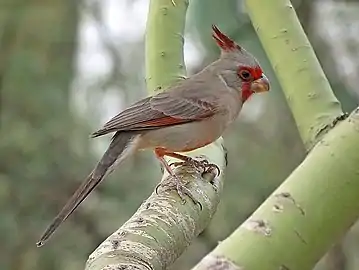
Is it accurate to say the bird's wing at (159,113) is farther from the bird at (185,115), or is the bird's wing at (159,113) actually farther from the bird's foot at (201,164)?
the bird's foot at (201,164)

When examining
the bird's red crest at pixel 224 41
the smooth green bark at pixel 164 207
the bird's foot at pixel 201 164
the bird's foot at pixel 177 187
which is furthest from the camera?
the bird's red crest at pixel 224 41

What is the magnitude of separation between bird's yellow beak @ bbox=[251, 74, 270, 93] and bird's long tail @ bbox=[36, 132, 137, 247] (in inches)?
14.1

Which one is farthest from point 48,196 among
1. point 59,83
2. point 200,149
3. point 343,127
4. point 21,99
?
point 343,127

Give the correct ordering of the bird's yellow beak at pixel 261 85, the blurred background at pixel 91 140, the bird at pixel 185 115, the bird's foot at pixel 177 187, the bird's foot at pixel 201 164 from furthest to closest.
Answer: the blurred background at pixel 91 140, the bird's yellow beak at pixel 261 85, the bird at pixel 185 115, the bird's foot at pixel 201 164, the bird's foot at pixel 177 187

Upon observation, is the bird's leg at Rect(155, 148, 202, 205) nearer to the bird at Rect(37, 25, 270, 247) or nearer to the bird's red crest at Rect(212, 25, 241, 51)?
the bird at Rect(37, 25, 270, 247)

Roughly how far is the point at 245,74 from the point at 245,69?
0.02 metres

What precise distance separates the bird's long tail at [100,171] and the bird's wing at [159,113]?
0.02 metres

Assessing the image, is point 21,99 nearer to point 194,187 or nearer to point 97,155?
point 97,155

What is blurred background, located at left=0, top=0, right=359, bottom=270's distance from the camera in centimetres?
215

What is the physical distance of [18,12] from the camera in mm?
2535

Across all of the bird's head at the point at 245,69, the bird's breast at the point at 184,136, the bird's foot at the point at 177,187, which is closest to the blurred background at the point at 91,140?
the bird's head at the point at 245,69

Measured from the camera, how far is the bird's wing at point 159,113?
4.10 ft

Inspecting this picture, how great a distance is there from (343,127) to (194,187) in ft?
1.06

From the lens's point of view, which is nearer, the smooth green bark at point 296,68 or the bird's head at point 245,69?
the smooth green bark at point 296,68
